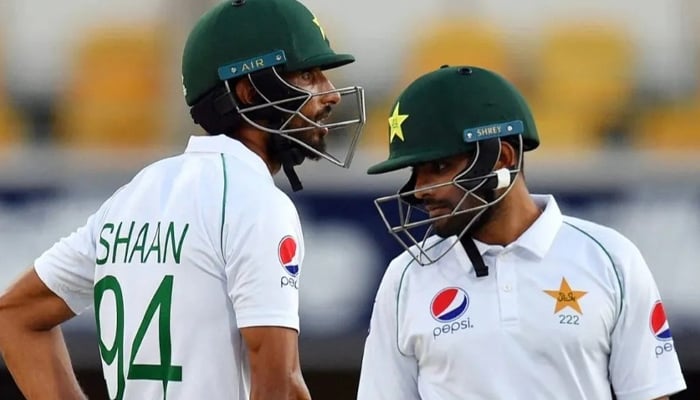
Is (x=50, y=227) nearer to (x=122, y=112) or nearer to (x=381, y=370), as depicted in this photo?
(x=122, y=112)

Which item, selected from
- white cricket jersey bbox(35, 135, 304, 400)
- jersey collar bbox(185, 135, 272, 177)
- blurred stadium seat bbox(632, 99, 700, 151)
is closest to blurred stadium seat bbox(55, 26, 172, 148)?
blurred stadium seat bbox(632, 99, 700, 151)

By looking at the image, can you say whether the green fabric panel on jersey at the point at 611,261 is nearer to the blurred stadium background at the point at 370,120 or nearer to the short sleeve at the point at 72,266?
A: the short sleeve at the point at 72,266

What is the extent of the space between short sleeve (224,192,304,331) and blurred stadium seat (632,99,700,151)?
12.4 feet

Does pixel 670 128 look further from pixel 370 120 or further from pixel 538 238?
pixel 538 238


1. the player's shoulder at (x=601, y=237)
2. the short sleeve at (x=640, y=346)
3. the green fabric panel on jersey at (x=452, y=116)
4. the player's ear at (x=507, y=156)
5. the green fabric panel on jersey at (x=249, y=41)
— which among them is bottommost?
the short sleeve at (x=640, y=346)

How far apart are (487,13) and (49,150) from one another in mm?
2123

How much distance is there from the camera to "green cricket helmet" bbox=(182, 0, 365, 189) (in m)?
3.14

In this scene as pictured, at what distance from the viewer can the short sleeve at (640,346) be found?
125 inches

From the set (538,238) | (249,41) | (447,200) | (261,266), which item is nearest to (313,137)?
(249,41)

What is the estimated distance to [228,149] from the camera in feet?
10.1

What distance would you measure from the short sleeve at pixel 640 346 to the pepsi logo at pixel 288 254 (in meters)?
0.79

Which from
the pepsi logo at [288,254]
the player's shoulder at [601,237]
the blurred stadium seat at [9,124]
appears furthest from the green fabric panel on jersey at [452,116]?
the blurred stadium seat at [9,124]

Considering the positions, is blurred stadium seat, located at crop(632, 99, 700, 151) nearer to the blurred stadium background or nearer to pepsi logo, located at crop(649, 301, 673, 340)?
the blurred stadium background

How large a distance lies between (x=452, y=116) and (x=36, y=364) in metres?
1.12
